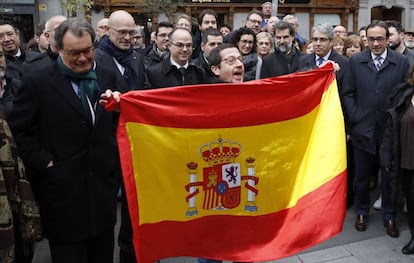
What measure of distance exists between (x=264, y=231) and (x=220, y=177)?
0.48 m

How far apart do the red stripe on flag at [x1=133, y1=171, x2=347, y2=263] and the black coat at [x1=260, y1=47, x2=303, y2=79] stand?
245 cm

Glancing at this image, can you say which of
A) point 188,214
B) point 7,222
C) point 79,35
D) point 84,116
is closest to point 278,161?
point 188,214

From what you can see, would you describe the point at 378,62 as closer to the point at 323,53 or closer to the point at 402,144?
the point at 323,53

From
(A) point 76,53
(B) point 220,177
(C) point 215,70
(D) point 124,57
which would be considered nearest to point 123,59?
(D) point 124,57

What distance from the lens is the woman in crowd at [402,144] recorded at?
4.38m

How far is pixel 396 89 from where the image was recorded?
4.62 metres

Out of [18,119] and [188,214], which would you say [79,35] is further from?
[188,214]

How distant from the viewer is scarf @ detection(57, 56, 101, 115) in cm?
281

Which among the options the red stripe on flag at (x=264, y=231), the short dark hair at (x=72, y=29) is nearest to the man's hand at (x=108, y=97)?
the short dark hair at (x=72, y=29)

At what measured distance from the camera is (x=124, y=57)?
13.8 feet

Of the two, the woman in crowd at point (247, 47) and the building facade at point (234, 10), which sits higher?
the building facade at point (234, 10)

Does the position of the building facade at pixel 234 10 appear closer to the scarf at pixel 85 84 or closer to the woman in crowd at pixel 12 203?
the scarf at pixel 85 84

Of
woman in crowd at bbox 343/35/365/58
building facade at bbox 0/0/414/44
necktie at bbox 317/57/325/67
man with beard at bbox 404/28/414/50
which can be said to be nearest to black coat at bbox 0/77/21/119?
necktie at bbox 317/57/325/67

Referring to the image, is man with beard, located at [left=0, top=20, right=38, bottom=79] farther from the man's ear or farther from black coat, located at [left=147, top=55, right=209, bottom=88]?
the man's ear
